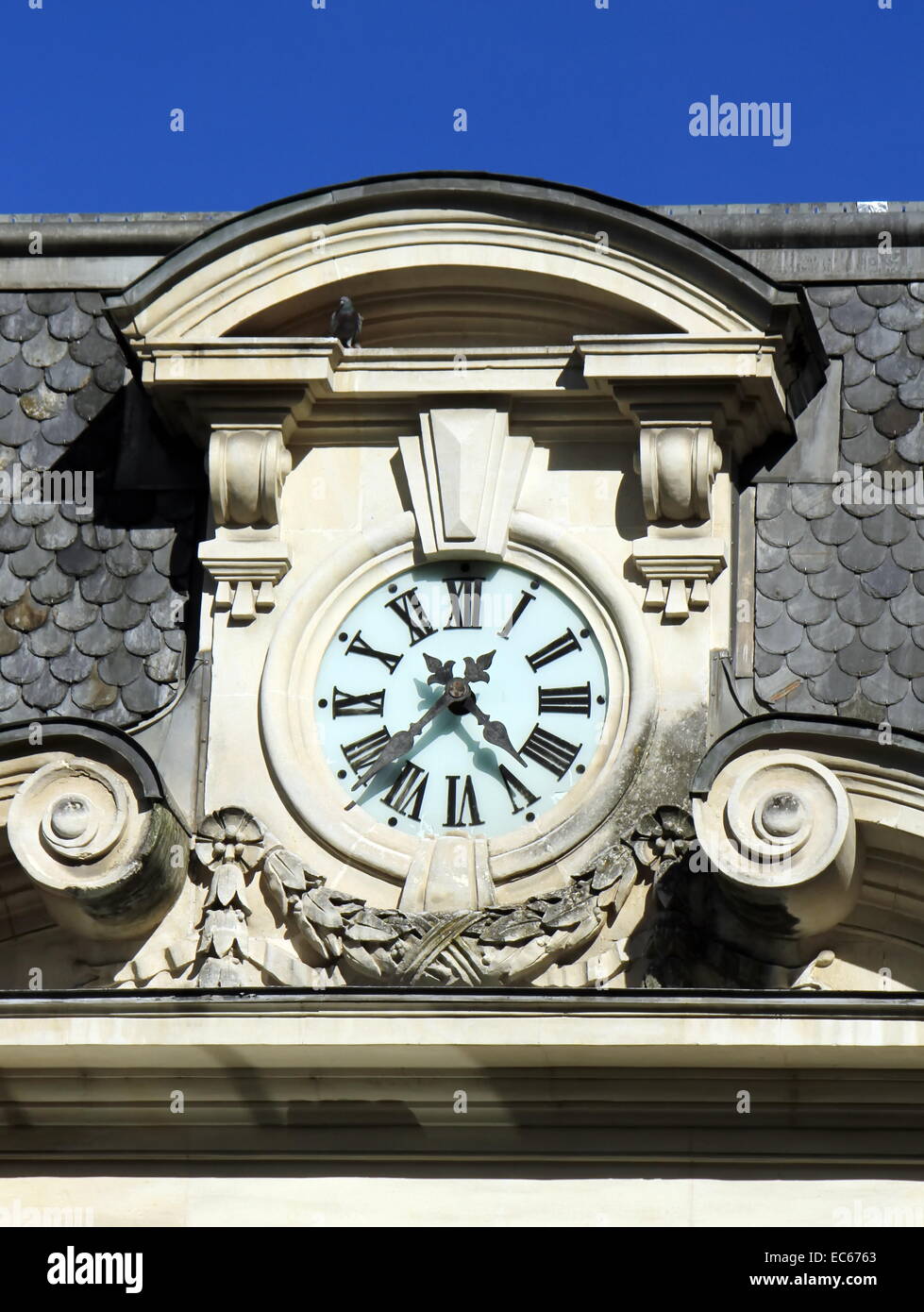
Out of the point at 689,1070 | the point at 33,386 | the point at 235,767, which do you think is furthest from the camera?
the point at 33,386

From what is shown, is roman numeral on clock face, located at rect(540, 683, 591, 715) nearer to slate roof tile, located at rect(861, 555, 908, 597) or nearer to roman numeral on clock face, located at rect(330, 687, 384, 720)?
roman numeral on clock face, located at rect(330, 687, 384, 720)

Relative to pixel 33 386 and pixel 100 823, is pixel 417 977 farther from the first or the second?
pixel 33 386

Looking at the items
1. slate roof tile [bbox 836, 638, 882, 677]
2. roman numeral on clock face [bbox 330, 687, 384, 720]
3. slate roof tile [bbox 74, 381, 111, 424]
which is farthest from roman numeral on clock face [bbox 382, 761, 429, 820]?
slate roof tile [bbox 74, 381, 111, 424]

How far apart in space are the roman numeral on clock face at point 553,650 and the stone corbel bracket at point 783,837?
95cm

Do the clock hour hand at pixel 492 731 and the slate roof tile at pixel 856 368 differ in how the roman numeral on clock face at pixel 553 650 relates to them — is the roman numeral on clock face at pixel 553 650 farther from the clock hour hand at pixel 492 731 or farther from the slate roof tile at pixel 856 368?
the slate roof tile at pixel 856 368

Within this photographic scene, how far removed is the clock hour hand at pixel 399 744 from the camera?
13.3 m

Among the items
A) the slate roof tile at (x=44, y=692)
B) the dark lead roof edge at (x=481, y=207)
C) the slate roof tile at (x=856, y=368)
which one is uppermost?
the dark lead roof edge at (x=481, y=207)

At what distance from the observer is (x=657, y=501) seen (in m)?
13.4

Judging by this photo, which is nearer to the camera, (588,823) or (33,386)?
(588,823)

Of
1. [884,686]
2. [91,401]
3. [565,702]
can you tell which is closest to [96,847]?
[565,702]

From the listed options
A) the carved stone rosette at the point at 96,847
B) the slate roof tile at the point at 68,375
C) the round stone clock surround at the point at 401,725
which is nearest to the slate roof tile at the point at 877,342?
the round stone clock surround at the point at 401,725

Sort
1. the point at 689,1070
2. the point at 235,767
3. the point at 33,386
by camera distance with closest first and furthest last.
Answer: the point at 689,1070, the point at 235,767, the point at 33,386

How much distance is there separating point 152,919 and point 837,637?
9.23 ft
